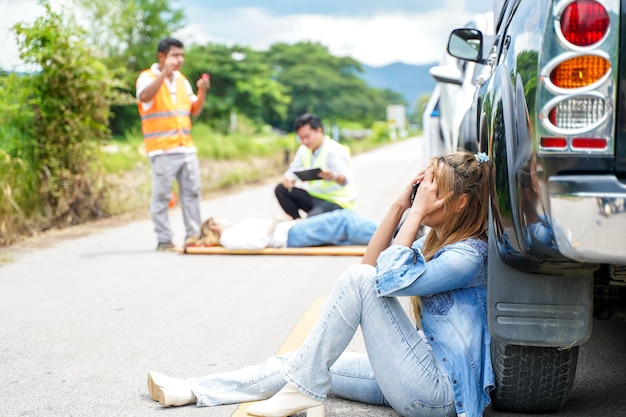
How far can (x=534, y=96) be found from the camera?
2793 millimetres

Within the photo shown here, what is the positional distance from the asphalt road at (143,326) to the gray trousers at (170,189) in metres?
0.32

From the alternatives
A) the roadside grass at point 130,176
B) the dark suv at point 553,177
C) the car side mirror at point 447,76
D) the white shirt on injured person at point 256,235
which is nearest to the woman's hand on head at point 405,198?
the dark suv at point 553,177

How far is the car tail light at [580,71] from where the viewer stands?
2.70 m

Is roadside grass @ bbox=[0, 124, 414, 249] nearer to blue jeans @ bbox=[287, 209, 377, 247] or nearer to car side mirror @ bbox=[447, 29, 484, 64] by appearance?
blue jeans @ bbox=[287, 209, 377, 247]

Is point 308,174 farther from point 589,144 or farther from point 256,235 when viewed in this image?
point 589,144

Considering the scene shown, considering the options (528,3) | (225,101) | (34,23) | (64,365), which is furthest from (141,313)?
(225,101)

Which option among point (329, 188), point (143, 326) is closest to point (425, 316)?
point (143, 326)

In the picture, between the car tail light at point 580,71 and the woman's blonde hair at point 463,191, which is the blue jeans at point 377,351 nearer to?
the woman's blonde hair at point 463,191

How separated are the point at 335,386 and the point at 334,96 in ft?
266

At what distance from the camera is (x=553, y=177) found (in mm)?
2736

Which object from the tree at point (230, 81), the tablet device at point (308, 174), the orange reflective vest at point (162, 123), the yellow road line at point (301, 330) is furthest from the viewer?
the tree at point (230, 81)

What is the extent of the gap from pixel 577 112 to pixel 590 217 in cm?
33

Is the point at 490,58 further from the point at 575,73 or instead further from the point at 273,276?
the point at 273,276

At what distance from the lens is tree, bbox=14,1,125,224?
1002cm
